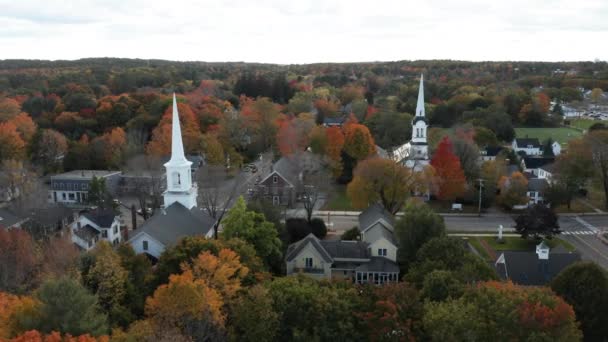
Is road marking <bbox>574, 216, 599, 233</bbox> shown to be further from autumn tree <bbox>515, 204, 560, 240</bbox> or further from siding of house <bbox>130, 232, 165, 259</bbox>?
siding of house <bbox>130, 232, 165, 259</bbox>

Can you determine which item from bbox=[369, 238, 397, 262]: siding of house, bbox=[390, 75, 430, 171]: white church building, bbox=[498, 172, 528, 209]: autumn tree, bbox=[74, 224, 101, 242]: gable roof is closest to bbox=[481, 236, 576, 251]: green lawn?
bbox=[498, 172, 528, 209]: autumn tree

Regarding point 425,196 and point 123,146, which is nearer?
point 425,196

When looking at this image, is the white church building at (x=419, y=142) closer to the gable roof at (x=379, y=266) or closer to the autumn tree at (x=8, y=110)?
the gable roof at (x=379, y=266)

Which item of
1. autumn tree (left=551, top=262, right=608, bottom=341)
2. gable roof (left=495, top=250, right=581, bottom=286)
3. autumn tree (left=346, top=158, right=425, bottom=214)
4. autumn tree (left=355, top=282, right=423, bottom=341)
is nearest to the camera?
autumn tree (left=355, top=282, right=423, bottom=341)

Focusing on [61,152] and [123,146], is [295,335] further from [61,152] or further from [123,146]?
[61,152]

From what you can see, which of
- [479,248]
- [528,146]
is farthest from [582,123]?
[479,248]

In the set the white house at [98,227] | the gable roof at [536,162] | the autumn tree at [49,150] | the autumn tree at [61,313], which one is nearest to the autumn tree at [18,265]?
the autumn tree at [61,313]

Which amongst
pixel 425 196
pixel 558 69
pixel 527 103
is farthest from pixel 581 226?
pixel 558 69
